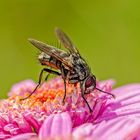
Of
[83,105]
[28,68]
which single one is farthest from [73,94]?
[28,68]

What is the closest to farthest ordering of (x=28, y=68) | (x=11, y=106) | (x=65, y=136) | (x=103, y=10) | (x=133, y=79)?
(x=65, y=136) < (x=11, y=106) < (x=133, y=79) < (x=28, y=68) < (x=103, y=10)

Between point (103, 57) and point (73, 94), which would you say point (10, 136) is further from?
point (103, 57)

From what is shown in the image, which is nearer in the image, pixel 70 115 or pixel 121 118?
pixel 121 118

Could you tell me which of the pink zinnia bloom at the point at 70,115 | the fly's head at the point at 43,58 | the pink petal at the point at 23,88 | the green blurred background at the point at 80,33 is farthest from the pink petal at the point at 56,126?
the green blurred background at the point at 80,33

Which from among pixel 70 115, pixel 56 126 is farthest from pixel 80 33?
pixel 56 126

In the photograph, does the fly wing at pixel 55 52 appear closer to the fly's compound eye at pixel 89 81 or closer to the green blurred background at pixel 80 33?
the fly's compound eye at pixel 89 81

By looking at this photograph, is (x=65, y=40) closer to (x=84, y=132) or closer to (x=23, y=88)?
(x=23, y=88)

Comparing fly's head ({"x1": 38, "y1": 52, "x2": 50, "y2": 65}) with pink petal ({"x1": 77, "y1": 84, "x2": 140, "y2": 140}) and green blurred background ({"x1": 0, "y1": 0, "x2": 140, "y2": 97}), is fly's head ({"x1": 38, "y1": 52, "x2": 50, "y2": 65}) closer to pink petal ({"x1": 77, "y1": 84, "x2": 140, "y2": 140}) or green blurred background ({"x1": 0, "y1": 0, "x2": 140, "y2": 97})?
pink petal ({"x1": 77, "y1": 84, "x2": 140, "y2": 140})
